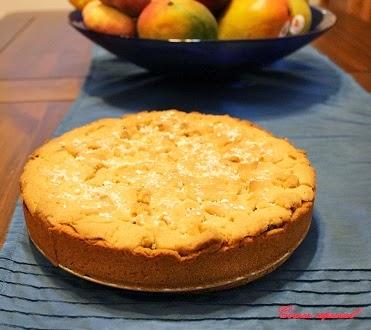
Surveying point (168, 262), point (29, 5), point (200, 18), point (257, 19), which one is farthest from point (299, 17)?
point (29, 5)

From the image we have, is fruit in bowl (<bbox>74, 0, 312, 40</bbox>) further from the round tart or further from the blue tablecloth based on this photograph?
the round tart

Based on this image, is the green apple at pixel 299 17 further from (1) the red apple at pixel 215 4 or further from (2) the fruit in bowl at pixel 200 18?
(1) the red apple at pixel 215 4

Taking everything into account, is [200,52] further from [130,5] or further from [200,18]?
[130,5]

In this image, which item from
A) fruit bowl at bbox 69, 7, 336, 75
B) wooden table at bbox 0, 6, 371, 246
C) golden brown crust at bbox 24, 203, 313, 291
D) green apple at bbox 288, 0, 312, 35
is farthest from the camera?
green apple at bbox 288, 0, 312, 35

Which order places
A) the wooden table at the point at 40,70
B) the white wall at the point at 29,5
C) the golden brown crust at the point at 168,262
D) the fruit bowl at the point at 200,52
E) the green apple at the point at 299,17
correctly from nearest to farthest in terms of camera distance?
the golden brown crust at the point at 168,262 → the wooden table at the point at 40,70 → the fruit bowl at the point at 200,52 → the green apple at the point at 299,17 → the white wall at the point at 29,5

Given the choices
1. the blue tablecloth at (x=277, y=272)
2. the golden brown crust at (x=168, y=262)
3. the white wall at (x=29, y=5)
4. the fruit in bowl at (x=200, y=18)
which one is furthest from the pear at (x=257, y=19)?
the white wall at (x=29, y=5)

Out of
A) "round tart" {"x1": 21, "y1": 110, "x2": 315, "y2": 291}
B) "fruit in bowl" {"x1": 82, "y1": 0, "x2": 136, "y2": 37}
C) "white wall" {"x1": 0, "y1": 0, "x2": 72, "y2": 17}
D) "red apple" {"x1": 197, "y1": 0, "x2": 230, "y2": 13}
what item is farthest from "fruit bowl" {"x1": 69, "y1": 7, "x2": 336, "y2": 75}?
"white wall" {"x1": 0, "y1": 0, "x2": 72, "y2": 17}
